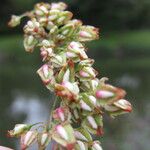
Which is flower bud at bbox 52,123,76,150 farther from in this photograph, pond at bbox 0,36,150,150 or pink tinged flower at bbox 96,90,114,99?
pond at bbox 0,36,150,150

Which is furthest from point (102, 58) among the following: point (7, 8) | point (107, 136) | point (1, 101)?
point (107, 136)

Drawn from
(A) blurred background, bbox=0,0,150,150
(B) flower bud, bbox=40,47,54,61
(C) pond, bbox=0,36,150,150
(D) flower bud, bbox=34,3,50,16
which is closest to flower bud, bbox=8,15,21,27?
(D) flower bud, bbox=34,3,50,16

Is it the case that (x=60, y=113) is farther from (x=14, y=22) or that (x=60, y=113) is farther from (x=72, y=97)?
(x=14, y=22)

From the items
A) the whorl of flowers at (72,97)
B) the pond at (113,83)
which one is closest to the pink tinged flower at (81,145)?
the whorl of flowers at (72,97)

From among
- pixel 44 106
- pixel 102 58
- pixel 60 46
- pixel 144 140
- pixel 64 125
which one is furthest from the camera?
pixel 102 58

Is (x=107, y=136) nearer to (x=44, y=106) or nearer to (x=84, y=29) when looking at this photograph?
(x=44, y=106)

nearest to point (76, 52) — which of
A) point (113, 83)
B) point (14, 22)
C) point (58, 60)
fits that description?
point (58, 60)

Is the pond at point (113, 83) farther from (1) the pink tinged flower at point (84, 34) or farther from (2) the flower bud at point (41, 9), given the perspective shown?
(1) the pink tinged flower at point (84, 34)
